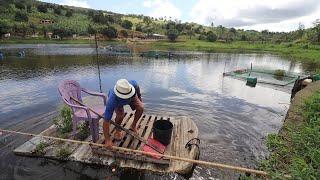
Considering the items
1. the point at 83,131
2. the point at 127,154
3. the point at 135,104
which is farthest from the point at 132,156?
the point at 83,131

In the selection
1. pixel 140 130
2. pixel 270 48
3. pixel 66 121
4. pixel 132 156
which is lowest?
pixel 132 156

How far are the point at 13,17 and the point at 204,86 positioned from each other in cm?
9323

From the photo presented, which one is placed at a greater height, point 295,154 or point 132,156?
point 295,154

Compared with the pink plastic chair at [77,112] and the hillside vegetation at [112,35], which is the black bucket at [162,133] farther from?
the hillside vegetation at [112,35]

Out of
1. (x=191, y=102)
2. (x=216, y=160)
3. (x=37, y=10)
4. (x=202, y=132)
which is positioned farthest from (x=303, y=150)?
(x=37, y=10)

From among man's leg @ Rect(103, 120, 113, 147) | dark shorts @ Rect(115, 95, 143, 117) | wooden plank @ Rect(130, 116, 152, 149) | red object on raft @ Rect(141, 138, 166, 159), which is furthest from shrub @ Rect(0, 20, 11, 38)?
red object on raft @ Rect(141, 138, 166, 159)

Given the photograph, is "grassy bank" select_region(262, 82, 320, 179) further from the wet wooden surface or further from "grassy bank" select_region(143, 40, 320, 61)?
"grassy bank" select_region(143, 40, 320, 61)

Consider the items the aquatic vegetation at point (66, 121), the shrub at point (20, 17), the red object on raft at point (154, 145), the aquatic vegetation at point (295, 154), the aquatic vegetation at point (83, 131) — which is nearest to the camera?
the aquatic vegetation at point (295, 154)

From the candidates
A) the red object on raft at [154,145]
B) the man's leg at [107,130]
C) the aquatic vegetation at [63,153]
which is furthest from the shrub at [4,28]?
the red object on raft at [154,145]

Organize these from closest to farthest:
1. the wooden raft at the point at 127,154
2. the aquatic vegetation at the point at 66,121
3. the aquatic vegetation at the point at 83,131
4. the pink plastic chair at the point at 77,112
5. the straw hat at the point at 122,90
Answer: the straw hat at the point at 122,90, the wooden raft at the point at 127,154, the pink plastic chair at the point at 77,112, the aquatic vegetation at the point at 83,131, the aquatic vegetation at the point at 66,121

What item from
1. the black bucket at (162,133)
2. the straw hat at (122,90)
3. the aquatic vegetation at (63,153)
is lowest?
the aquatic vegetation at (63,153)

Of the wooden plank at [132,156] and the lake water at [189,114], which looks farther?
the lake water at [189,114]

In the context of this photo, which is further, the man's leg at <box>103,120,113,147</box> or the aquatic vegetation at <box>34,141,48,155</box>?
the aquatic vegetation at <box>34,141,48,155</box>

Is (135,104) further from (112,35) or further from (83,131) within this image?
(112,35)
